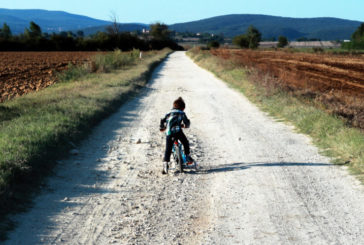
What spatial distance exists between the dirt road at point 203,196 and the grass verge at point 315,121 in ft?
1.10

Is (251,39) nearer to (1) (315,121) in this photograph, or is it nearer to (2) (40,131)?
(1) (315,121)

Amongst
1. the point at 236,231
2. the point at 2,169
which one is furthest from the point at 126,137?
the point at 236,231

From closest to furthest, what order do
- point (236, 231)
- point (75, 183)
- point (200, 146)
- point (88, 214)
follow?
point (236, 231) → point (88, 214) → point (75, 183) → point (200, 146)

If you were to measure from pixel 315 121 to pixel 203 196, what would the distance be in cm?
527

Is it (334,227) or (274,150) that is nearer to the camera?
(334,227)

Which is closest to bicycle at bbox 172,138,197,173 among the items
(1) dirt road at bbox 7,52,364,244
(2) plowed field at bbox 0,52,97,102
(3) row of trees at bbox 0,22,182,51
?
(1) dirt road at bbox 7,52,364,244

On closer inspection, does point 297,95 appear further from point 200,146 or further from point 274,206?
point 274,206

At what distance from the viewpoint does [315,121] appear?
32.7 ft

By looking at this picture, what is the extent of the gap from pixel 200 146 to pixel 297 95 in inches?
304

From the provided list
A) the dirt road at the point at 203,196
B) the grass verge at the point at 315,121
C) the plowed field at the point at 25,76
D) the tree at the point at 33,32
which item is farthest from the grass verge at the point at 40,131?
the tree at the point at 33,32

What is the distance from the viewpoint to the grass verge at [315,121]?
738 centimetres

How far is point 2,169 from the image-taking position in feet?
18.6

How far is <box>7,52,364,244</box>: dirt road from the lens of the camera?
14.7 feet

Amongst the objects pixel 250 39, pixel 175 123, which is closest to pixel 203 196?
pixel 175 123
